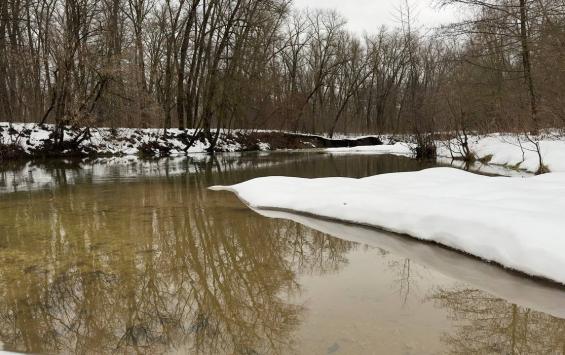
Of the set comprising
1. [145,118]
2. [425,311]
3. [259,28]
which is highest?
[259,28]

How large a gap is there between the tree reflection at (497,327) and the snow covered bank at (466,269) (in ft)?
0.57

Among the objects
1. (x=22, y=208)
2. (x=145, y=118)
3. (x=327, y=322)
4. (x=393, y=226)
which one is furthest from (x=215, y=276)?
(x=145, y=118)

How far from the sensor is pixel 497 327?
3.50 m

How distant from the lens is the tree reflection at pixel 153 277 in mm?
3352

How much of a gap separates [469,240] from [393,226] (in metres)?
1.37

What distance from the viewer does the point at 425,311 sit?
12.5 ft

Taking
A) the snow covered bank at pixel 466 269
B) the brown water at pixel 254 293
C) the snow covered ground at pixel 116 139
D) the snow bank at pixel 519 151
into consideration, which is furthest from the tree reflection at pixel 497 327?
the snow covered ground at pixel 116 139

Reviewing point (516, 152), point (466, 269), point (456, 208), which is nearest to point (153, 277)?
point (466, 269)

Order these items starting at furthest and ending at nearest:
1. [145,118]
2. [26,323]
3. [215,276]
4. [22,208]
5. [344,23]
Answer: [344,23], [145,118], [22,208], [215,276], [26,323]

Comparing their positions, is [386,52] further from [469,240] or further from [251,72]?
[469,240]

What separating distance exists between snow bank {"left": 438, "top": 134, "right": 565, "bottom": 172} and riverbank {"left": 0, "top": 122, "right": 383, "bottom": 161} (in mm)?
16993

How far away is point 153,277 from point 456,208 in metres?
4.16

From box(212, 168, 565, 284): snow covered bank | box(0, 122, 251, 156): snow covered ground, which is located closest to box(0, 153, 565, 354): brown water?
box(212, 168, 565, 284): snow covered bank

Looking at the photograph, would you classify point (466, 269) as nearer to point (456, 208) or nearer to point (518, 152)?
point (456, 208)
